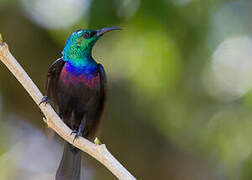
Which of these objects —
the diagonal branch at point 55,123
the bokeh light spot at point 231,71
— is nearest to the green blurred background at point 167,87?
the bokeh light spot at point 231,71

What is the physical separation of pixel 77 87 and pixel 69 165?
81 centimetres

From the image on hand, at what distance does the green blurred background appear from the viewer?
20.3 feet

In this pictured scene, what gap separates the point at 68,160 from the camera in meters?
4.84

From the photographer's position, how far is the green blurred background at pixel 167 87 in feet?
20.3

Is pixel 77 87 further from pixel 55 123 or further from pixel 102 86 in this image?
pixel 55 123

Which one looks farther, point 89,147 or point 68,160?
point 68,160

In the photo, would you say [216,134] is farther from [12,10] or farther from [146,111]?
[12,10]

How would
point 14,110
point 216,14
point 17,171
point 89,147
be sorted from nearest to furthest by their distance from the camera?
1. point 89,147
2. point 216,14
3. point 14,110
4. point 17,171

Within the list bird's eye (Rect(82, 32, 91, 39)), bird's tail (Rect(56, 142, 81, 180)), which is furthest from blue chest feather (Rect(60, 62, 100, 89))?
bird's tail (Rect(56, 142, 81, 180))

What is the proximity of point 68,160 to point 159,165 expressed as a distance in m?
2.09

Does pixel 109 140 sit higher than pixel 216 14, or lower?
lower

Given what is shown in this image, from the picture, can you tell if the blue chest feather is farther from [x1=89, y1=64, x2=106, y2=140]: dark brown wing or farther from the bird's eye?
the bird's eye

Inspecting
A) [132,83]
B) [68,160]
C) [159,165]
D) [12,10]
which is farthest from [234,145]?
[12,10]

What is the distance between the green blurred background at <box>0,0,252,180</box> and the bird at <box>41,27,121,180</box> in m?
1.02
